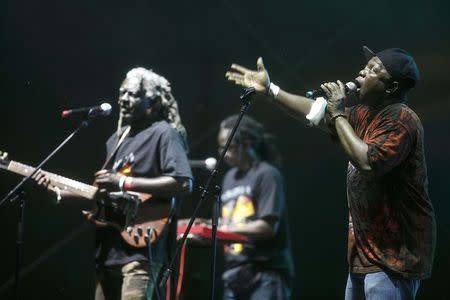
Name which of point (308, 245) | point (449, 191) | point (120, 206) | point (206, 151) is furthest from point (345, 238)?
point (120, 206)

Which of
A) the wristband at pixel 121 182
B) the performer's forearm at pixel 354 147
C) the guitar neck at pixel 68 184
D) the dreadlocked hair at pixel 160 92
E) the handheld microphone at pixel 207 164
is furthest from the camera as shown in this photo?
the handheld microphone at pixel 207 164

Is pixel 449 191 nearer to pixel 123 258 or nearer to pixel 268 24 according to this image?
pixel 268 24

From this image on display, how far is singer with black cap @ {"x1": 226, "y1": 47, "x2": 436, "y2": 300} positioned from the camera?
267 cm

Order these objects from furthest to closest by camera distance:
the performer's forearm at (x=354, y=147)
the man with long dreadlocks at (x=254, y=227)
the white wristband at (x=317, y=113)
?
the man with long dreadlocks at (x=254, y=227) < the white wristband at (x=317, y=113) < the performer's forearm at (x=354, y=147)

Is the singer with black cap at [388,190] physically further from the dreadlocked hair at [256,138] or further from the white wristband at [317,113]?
the dreadlocked hair at [256,138]

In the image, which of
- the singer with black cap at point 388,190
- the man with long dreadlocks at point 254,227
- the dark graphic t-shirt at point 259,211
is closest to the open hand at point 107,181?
the man with long dreadlocks at point 254,227

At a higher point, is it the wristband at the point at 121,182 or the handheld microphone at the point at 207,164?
the handheld microphone at the point at 207,164

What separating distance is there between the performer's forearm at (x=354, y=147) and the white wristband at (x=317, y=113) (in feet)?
1.03

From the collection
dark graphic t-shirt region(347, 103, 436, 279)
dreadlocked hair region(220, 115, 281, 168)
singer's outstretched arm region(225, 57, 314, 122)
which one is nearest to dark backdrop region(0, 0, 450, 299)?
dreadlocked hair region(220, 115, 281, 168)

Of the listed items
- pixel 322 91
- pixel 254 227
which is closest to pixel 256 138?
pixel 254 227

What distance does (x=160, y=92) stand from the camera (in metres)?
4.11

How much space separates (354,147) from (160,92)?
179cm

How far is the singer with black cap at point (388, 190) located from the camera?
2.67 m

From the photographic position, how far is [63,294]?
5156 mm
